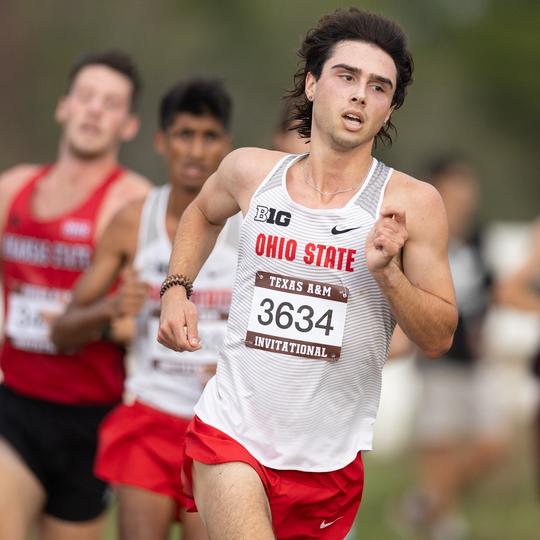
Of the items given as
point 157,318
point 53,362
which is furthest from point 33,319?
point 157,318

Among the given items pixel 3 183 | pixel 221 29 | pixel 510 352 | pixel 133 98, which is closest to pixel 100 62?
pixel 133 98

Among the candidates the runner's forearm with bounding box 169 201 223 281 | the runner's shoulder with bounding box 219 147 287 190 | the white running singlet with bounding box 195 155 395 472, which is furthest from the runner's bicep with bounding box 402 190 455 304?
the runner's forearm with bounding box 169 201 223 281

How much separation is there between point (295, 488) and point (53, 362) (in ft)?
8.04

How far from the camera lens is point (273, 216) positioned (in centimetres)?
551

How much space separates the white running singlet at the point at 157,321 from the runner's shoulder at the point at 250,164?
3.72 ft

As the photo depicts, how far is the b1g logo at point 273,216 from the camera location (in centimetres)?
549

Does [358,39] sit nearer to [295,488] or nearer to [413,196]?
[413,196]

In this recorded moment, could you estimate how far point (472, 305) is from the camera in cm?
1121

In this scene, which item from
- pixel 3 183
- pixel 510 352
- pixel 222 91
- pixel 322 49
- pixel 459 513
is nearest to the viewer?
pixel 322 49

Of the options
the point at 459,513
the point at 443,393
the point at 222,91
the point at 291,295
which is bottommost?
the point at 459,513

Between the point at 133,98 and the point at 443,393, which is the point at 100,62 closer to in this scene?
the point at 133,98

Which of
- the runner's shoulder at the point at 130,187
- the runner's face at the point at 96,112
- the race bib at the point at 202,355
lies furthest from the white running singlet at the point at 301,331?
the runner's face at the point at 96,112

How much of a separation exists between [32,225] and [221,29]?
2394 centimetres

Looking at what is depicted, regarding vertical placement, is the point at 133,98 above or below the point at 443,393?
above
